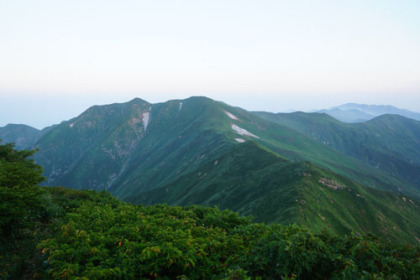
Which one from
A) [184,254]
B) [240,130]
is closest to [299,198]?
[184,254]

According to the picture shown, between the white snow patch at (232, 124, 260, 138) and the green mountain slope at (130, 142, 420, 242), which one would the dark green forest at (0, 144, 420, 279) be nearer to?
the green mountain slope at (130, 142, 420, 242)

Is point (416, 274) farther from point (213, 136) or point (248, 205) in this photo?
point (213, 136)

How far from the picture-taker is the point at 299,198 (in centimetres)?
5406

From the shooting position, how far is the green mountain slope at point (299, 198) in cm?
5238

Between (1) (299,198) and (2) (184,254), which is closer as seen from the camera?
(2) (184,254)

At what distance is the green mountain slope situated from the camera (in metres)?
52.4

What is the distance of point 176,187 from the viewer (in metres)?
106

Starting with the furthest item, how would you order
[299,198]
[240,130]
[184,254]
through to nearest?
[240,130], [299,198], [184,254]

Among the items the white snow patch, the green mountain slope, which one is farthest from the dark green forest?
the white snow patch

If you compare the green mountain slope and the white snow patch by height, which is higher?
the white snow patch

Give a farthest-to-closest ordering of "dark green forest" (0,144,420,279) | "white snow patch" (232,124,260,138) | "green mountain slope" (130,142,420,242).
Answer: "white snow patch" (232,124,260,138)
"green mountain slope" (130,142,420,242)
"dark green forest" (0,144,420,279)

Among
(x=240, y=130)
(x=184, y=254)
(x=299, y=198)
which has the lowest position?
(x=299, y=198)

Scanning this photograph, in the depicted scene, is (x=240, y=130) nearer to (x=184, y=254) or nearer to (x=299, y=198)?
(x=299, y=198)

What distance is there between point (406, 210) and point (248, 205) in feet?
183
